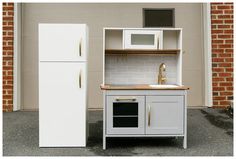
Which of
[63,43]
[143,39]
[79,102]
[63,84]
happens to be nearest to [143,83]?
[143,39]

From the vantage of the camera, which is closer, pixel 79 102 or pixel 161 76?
pixel 79 102

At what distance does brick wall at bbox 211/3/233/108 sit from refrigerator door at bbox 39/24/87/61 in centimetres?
344

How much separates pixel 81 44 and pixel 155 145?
5.17ft

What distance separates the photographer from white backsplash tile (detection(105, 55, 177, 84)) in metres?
4.85

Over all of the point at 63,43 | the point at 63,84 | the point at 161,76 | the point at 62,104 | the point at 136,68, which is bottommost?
the point at 62,104

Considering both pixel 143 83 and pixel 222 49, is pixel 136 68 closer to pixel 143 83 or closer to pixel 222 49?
pixel 143 83

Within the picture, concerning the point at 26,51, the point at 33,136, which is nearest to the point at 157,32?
the point at 33,136

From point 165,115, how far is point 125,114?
486 millimetres

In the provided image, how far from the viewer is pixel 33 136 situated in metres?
4.85

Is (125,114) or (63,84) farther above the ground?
(63,84)

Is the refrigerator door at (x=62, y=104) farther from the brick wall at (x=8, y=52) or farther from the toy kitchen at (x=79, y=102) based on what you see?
the brick wall at (x=8, y=52)

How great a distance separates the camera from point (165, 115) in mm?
4246

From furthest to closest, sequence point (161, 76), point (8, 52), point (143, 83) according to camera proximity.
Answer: point (8, 52) → point (143, 83) → point (161, 76)

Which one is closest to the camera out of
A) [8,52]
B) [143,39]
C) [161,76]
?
[143,39]
